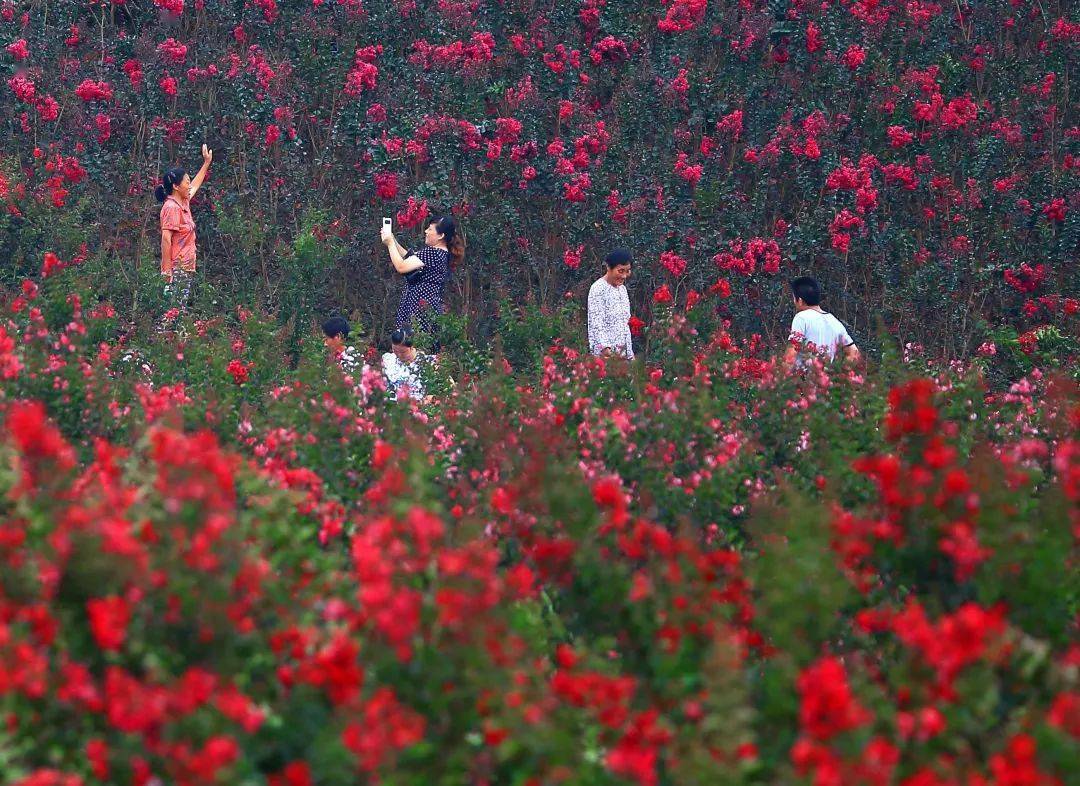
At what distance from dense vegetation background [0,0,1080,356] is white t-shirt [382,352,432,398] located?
8.40 feet

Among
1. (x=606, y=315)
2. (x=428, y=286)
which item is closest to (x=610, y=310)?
(x=606, y=315)

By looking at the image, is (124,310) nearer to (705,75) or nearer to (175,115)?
(175,115)

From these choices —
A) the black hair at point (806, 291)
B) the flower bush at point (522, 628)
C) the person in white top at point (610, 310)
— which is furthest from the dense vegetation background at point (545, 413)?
the black hair at point (806, 291)

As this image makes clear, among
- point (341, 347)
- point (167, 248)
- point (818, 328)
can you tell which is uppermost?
point (818, 328)

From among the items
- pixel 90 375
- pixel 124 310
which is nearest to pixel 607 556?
pixel 90 375

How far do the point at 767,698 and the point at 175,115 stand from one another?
9.51m

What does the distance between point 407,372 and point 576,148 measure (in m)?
3.95

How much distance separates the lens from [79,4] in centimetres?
1233

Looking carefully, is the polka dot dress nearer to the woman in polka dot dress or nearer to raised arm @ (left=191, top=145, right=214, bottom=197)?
the woman in polka dot dress

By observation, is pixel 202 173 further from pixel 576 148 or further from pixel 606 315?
pixel 606 315

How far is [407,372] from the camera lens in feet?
24.5

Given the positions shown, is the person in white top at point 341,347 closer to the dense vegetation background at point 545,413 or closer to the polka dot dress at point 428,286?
the dense vegetation background at point 545,413

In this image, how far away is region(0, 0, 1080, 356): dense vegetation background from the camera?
10562mm

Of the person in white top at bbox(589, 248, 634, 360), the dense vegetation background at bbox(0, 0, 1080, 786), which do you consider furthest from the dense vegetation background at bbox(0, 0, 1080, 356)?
the person in white top at bbox(589, 248, 634, 360)
